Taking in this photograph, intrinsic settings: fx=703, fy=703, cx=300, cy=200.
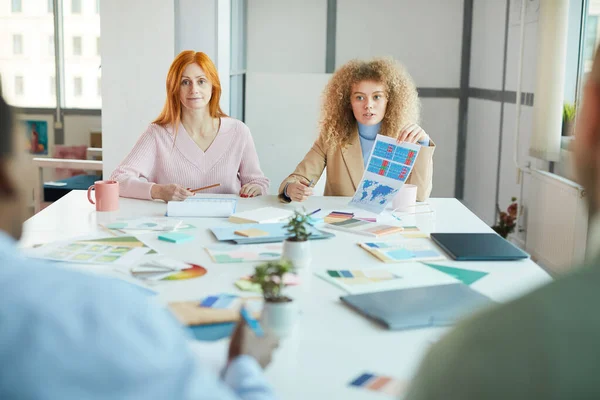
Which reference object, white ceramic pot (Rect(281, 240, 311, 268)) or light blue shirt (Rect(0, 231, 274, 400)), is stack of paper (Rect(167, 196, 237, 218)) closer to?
white ceramic pot (Rect(281, 240, 311, 268))

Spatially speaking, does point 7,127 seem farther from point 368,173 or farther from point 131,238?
point 368,173

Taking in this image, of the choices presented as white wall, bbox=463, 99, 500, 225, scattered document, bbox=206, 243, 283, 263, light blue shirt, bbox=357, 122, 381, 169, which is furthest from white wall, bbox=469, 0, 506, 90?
scattered document, bbox=206, 243, 283, 263

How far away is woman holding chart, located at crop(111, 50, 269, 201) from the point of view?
3.23m

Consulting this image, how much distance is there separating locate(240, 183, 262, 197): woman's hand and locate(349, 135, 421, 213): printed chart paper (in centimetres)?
53

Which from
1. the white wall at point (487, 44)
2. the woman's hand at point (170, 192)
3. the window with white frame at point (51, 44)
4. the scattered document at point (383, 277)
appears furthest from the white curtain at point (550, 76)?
the window with white frame at point (51, 44)

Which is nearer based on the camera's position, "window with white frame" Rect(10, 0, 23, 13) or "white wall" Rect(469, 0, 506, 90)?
"white wall" Rect(469, 0, 506, 90)

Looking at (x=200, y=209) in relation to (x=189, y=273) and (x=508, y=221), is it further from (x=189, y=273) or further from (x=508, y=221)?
(x=508, y=221)

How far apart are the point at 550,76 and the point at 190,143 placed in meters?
2.26

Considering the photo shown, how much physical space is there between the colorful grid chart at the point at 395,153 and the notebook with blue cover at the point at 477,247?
462 mm

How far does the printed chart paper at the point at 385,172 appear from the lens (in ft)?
8.85

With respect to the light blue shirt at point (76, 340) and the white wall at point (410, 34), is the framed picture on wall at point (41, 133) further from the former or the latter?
the light blue shirt at point (76, 340)

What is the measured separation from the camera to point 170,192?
2.83m

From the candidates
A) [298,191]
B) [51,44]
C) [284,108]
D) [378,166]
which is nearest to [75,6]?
[51,44]

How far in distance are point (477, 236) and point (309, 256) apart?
65 cm
